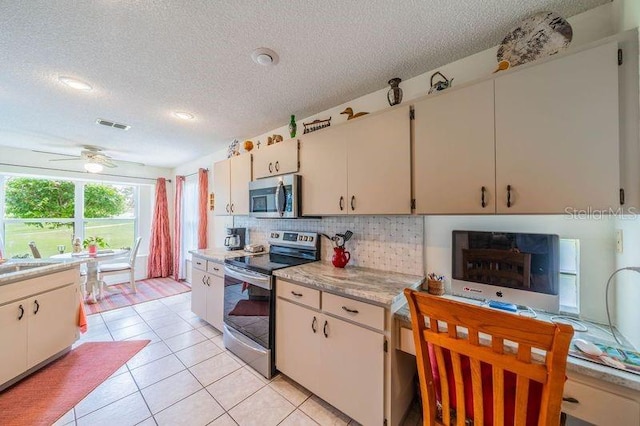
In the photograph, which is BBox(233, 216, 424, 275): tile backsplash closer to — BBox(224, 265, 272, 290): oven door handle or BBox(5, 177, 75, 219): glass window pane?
BBox(224, 265, 272, 290): oven door handle

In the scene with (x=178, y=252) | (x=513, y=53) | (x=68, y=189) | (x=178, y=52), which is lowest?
(x=178, y=252)

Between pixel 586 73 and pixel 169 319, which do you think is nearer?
pixel 586 73

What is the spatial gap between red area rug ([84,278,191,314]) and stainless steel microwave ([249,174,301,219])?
2.90 meters

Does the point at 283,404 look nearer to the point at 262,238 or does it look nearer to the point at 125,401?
the point at 125,401

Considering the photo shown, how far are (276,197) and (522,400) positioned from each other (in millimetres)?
2094

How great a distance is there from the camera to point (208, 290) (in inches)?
111

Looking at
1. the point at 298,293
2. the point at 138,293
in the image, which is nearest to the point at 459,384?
the point at 298,293

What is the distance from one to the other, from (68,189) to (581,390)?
685 cm

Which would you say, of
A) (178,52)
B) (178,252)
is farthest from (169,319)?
(178,52)

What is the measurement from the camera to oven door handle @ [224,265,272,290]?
197cm

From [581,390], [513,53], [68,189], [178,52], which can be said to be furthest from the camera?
[68,189]

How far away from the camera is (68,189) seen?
4.38 metres

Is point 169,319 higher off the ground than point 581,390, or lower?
lower

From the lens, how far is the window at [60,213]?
151 inches
